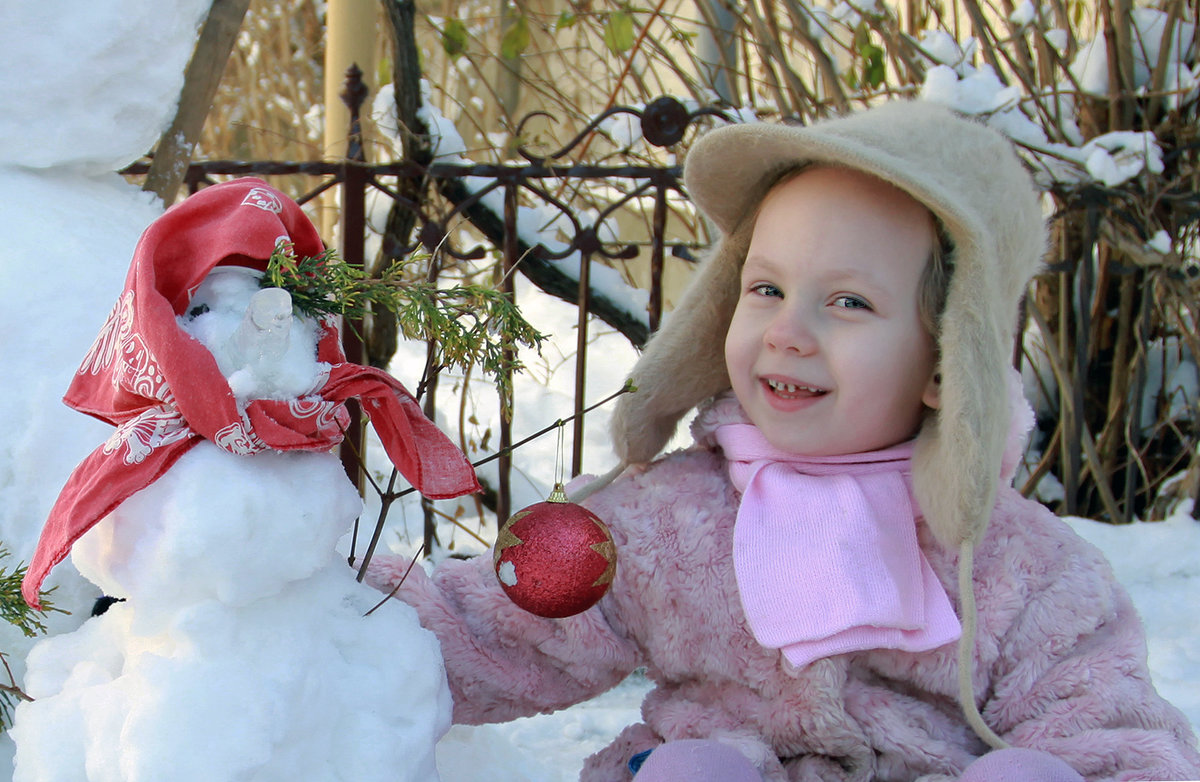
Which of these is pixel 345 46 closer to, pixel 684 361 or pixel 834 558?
pixel 684 361

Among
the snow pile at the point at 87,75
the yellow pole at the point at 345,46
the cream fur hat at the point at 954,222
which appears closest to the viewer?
the cream fur hat at the point at 954,222

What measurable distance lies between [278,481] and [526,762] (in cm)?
79

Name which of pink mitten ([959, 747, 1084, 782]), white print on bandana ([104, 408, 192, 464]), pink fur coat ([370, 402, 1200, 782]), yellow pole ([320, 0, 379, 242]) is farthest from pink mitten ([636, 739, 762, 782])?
Answer: yellow pole ([320, 0, 379, 242])

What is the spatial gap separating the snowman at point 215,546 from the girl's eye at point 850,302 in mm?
544

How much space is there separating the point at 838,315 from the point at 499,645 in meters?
0.57

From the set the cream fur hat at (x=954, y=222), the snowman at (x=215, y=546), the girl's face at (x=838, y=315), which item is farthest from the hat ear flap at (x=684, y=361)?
the snowman at (x=215, y=546)

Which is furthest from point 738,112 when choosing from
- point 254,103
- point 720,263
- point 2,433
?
point 254,103

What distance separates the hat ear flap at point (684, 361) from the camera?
4.63ft

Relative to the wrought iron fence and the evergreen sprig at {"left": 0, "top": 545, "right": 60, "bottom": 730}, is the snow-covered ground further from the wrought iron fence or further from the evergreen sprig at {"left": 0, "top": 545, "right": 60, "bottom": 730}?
the wrought iron fence

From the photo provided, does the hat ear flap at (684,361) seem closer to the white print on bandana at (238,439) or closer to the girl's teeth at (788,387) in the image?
the girl's teeth at (788,387)

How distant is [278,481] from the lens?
895 mm

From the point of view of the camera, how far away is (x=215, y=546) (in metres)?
0.84

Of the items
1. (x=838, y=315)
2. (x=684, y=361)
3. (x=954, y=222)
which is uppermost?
(x=954, y=222)

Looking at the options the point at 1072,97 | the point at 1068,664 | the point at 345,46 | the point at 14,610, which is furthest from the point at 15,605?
the point at 1072,97
